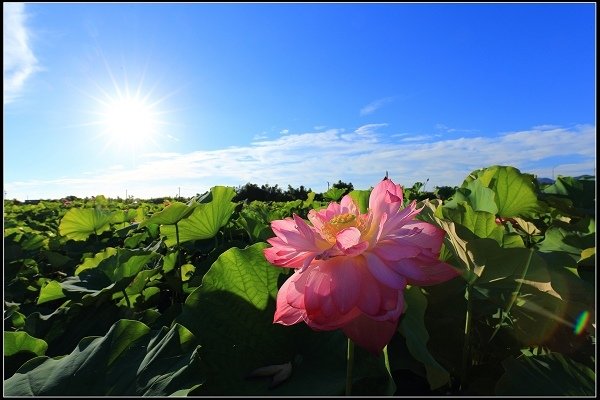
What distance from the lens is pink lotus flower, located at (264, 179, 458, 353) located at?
59 cm

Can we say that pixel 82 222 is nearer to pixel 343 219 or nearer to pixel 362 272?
pixel 343 219

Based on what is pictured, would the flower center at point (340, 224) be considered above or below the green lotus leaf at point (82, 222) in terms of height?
above

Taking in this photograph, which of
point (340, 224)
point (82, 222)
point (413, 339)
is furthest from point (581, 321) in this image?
point (82, 222)

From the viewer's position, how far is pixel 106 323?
4.28 ft

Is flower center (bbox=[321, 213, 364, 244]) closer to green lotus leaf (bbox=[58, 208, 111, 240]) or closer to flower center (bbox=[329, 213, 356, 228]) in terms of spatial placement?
flower center (bbox=[329, 213, 356, 228])

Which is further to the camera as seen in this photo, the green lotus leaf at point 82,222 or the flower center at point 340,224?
the green lotus leaf at point 82,222

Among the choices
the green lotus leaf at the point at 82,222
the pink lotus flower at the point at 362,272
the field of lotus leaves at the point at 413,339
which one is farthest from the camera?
the green lotus leaf at the point at 82,222

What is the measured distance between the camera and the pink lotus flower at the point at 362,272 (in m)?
0.59

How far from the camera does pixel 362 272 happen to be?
24.3 inches

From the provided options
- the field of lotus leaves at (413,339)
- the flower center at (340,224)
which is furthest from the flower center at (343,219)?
the field of lotus leaves at (413,339)

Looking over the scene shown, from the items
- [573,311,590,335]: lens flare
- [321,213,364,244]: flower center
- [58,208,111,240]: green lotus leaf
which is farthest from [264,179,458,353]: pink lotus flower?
[58,208,111,240]: green lotus leaf

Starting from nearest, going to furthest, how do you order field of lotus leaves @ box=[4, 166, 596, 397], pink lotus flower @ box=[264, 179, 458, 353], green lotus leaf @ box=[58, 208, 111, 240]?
pink lotus flower @ box=[264, 179, 458, 353], field of lotus leaves @ box=[4, 166, 596, 397], green lotus leaf @ box=[58, 208, 111, 240]

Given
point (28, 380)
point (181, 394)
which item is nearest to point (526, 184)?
point (181, 394)

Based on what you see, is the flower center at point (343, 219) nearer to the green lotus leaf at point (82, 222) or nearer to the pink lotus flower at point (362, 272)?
the pink lotus flower at point (362, 272)
